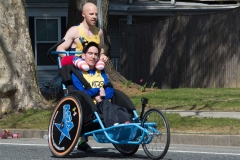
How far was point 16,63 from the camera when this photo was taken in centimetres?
1527

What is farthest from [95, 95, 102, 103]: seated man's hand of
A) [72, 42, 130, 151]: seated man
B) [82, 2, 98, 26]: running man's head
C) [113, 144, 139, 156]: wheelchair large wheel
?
[82, 2, 98, 26]: running man's head

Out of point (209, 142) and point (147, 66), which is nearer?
point (209, 142)

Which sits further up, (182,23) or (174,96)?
Result: (182,23)

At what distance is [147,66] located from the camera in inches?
917

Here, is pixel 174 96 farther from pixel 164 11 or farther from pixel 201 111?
pixel 164 11

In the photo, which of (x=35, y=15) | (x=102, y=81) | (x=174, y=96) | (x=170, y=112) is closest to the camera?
(x=102, y=81)

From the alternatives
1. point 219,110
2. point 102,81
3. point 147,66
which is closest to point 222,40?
point 147,66

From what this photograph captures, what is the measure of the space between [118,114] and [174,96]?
8074mm

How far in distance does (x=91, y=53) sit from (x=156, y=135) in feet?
5.22

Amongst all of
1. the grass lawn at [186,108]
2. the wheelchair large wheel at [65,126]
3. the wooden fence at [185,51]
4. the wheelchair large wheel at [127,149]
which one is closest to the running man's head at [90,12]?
the wheelchair large wheel at [65,126]

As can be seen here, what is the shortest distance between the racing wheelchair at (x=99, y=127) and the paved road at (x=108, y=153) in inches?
9.9

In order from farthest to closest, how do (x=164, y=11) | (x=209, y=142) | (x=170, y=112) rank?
(x=164, y=11) < (x=170, y=112) < (x=209, y=142)

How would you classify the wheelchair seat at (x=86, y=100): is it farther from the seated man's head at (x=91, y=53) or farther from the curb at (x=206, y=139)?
the curb at (x=206, y=139)

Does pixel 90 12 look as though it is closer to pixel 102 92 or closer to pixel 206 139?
→ pixel 102 92
